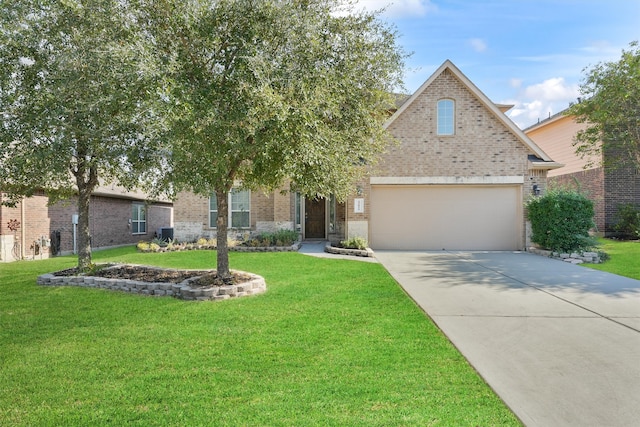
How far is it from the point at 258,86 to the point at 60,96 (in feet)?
13.7

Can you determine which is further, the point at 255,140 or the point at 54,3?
the point at 54,3

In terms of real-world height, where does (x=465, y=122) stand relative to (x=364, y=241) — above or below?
above

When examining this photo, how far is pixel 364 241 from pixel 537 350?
9869mm

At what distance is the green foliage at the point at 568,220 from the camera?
517 inches

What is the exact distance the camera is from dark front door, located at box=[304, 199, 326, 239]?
18.7 m

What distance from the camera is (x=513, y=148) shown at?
15508 millimetres

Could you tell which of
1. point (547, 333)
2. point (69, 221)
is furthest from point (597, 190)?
A: point (69, 221)

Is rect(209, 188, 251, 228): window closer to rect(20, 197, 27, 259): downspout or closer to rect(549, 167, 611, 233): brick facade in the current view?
rect(20, 197, 27, 259): downspout

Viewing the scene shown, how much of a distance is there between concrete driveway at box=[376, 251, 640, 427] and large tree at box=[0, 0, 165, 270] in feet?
20.1

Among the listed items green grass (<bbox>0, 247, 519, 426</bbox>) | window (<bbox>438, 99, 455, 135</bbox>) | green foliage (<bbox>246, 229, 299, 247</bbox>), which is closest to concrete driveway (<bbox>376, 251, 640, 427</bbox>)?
green grass (<bbox>0, 247, 519, 426</bbox>)

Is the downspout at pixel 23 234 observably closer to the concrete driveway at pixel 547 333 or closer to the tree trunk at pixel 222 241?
the tree trunk at pixel 222 241

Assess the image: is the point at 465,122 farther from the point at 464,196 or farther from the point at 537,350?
the point at 537,350

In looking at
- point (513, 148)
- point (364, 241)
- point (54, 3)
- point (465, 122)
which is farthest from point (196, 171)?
point (513, 148)

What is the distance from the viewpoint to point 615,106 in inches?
652
